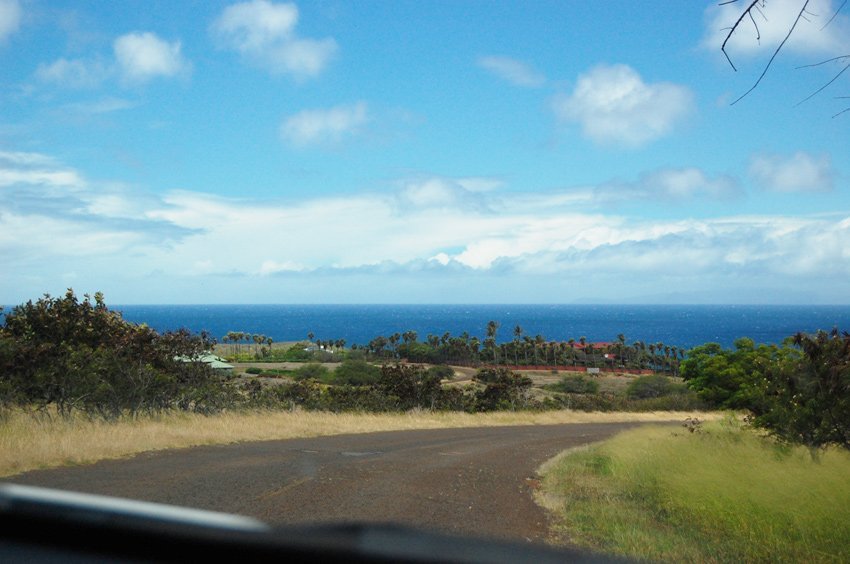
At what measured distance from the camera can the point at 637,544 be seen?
7.52 metres

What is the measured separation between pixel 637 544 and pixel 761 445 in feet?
24.5

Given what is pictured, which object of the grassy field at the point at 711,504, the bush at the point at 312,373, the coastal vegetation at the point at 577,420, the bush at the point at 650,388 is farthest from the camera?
the bush at the point at 312,373

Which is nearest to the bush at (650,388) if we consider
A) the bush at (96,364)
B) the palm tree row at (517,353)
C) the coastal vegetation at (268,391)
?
the coastal vegetation at (268,391)

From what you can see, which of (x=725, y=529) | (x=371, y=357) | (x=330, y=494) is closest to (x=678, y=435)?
(x=725, y=529)

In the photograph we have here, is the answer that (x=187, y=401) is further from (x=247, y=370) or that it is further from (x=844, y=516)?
(x=247, y=370)

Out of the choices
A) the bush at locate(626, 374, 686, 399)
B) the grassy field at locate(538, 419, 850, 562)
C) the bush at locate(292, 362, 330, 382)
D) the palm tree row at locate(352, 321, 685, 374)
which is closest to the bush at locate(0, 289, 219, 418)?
the grassy field at locate(538, 419, 850, 562)

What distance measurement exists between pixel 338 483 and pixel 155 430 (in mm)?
6138

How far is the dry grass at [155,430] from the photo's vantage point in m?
11.2

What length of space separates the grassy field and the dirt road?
0.73m

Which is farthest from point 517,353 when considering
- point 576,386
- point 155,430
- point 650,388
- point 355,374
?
point 155,430

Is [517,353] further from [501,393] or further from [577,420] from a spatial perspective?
[577,420]

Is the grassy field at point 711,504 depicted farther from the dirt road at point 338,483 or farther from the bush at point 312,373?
the bush at point 312,373

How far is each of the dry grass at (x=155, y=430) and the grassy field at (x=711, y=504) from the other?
→ 273 inches

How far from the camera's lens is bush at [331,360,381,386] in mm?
59175
